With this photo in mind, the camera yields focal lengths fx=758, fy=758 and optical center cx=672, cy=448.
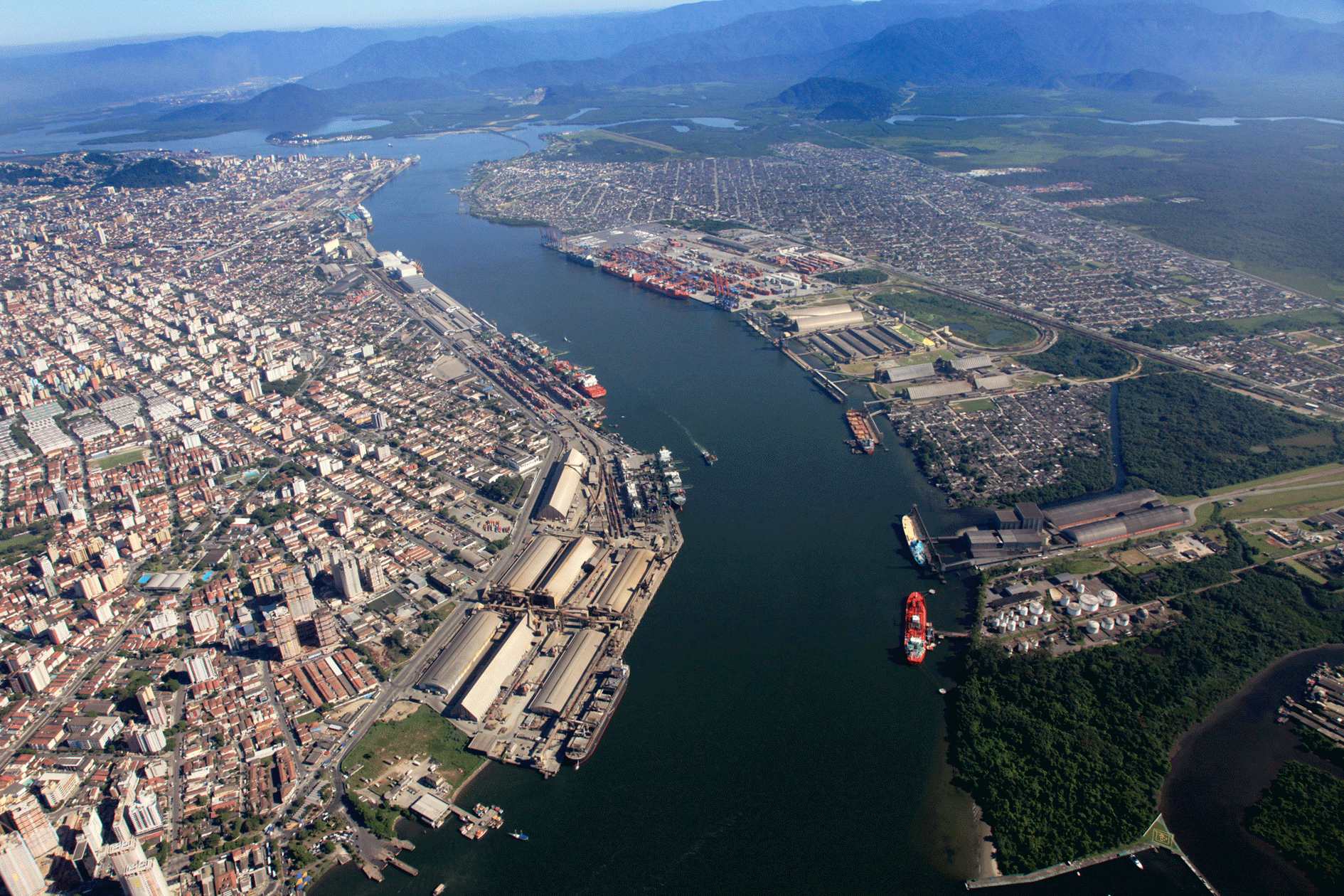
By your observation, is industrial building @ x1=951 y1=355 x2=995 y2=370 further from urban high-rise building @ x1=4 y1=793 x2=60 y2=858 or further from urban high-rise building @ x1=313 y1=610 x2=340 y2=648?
urban high-rise building @ x1=4 y1=793 x2=60 y2=858

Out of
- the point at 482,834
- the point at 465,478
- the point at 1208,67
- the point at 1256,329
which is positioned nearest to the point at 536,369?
the point at 465,478

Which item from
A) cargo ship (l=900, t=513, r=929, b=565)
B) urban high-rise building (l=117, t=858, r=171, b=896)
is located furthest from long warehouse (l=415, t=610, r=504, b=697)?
cargo ship (l=900, t=513, r=929, b=565)

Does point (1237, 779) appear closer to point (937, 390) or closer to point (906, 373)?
point (937, 390)

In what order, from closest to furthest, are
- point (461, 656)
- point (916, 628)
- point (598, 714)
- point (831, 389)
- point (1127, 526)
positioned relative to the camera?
point (598, 714), point (461, 656), point (916, 628), point (1127, 526), point (831, 389)

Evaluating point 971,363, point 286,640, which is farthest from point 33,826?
point 971,363

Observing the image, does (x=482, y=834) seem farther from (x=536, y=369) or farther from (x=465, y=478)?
(x=536, y=369)

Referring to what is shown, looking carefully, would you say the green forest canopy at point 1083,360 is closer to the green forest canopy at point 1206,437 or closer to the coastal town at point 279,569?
the green forest canopy at point 1206,437
